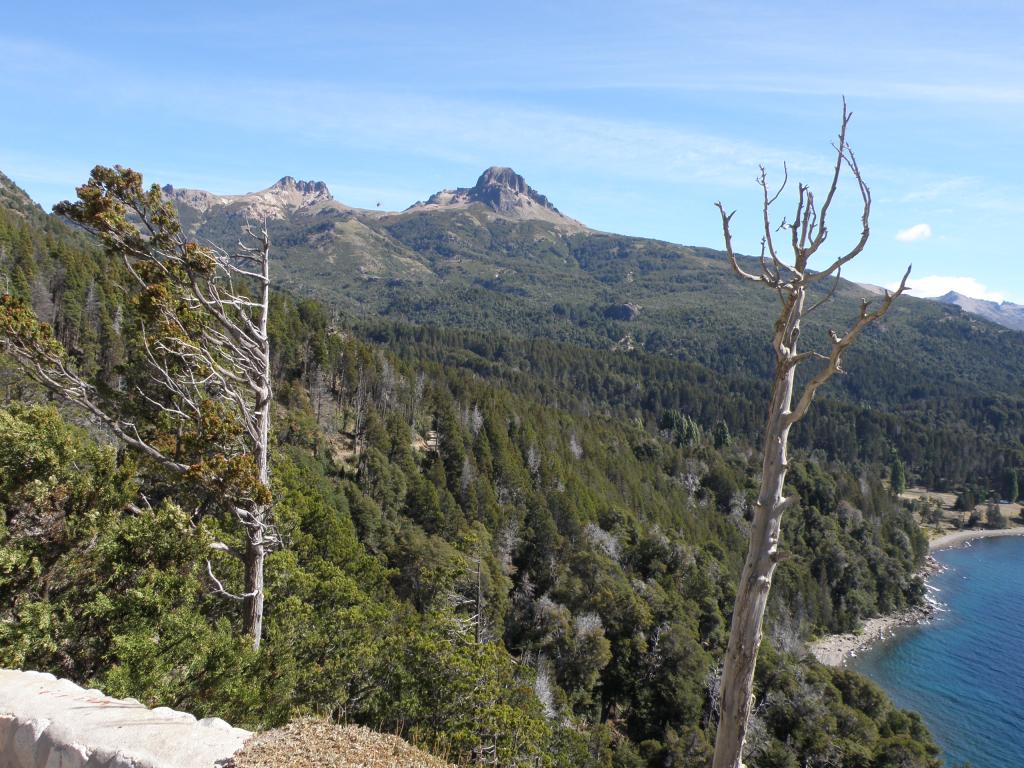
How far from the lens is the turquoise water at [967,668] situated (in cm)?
4962

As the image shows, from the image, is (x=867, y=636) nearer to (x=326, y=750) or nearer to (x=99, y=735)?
(x=326, y=750)

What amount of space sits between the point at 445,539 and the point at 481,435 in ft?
69.4

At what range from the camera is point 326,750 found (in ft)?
24.6

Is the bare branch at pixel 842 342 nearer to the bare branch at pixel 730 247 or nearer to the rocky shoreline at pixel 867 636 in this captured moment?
the bare branch at pixel 730 247

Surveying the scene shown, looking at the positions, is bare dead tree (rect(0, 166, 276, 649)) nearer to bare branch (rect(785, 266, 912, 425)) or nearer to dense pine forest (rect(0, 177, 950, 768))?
dense pine forest (rect(0, 177, 950, 768))

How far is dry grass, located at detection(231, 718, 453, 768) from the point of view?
712cm

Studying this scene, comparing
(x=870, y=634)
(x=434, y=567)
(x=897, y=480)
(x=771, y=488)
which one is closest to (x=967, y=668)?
(x=870, y=634)

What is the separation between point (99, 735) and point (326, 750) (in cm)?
254

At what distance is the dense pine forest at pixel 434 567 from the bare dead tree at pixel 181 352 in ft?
2.74

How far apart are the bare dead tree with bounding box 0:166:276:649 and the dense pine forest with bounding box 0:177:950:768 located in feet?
2.74

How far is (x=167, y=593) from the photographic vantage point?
1109 cm

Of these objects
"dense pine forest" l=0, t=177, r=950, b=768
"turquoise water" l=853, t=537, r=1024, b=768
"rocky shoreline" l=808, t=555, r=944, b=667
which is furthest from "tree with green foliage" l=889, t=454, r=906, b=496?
"rocky shoreline" l=808, t=555, r=944, b=667

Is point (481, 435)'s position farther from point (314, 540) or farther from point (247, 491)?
point (247, 491)

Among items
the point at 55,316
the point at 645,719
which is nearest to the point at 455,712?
the point at 645,719
